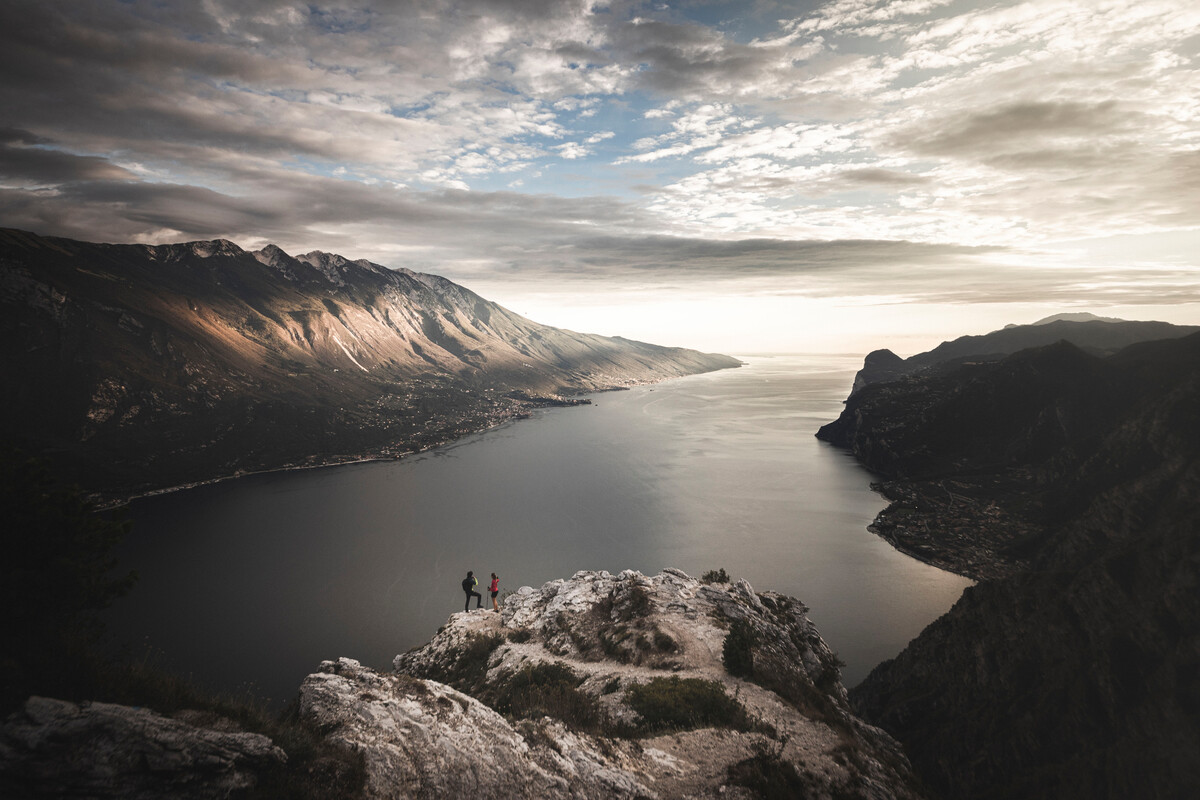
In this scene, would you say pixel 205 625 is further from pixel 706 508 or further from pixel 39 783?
pixel 706 508

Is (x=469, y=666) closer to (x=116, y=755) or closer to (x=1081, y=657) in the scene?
(x=116, y=755)

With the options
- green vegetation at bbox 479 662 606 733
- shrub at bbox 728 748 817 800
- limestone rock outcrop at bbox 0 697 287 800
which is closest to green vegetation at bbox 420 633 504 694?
green vegetation at bbox 479 662 606 733

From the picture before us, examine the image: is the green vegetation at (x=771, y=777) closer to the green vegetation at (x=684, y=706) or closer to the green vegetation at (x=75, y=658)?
the green vegetation at (x=684, y=706)

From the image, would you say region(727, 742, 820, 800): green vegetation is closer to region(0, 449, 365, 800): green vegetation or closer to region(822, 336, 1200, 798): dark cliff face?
region(0, 449, 365, 800): green vegetation

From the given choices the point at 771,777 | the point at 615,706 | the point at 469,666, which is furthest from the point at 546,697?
the point at 771,777

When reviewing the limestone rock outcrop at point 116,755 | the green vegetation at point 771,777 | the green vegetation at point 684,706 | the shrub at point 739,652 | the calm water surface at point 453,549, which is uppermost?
the limestone rock outcrop at point 116,755

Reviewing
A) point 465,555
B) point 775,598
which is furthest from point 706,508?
point 775,598

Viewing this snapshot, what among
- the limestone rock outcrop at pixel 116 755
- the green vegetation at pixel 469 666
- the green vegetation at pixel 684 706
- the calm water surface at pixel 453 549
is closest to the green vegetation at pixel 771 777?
the green vegetation at pixel 684 706
